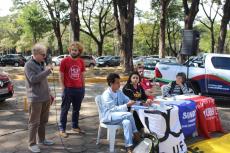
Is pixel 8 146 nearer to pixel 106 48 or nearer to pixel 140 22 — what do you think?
pixel 140 22

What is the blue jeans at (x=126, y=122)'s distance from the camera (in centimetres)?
616

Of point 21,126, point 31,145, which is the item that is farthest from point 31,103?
point 21,126

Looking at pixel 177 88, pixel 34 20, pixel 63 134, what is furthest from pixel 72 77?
pixel 34 20

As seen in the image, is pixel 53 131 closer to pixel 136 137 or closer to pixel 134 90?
pixel 134 90

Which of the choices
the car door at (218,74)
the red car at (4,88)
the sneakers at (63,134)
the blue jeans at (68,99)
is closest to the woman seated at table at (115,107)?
the blue jeans at (68,99)

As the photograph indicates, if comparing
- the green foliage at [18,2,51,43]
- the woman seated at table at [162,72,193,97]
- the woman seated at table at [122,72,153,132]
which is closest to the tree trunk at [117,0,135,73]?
the woman seated at table at [162,72,193,97]

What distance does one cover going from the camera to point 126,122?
6.23 m

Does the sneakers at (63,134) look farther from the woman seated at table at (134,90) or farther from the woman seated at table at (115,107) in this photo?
the woman seated at table at (134,90)

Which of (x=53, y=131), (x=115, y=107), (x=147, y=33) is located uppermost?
(x=147, y=33)

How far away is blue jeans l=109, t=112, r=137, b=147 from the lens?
Answer: 20.2 ft

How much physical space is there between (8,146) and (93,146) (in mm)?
1499

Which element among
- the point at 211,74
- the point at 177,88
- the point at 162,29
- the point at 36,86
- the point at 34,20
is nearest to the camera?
the point at 36,86

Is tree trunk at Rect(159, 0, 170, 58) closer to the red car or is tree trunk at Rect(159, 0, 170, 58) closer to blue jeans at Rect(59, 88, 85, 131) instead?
the red car

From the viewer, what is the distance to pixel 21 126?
859 cm
